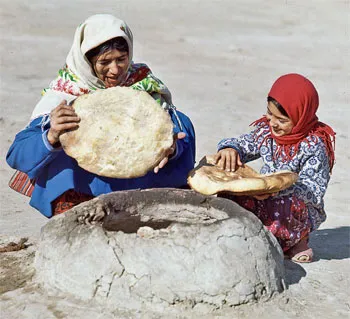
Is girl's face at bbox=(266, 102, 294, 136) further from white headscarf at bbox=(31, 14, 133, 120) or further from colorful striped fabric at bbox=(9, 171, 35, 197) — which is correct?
colorful striped fabric at bbox=(9, 171, 35, 197)

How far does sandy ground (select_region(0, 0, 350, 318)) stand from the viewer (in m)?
3.82

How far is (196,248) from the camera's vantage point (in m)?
3.48

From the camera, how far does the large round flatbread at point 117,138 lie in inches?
150

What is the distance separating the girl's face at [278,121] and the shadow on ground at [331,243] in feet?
2.38

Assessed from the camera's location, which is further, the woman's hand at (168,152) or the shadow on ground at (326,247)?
the shadow on ground at (326,247)

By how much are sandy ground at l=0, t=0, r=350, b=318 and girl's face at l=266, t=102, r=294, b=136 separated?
27.2 inches

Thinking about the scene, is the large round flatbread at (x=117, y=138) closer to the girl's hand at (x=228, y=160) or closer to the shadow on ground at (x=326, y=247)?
the girl's hand at (x=228, y=160)

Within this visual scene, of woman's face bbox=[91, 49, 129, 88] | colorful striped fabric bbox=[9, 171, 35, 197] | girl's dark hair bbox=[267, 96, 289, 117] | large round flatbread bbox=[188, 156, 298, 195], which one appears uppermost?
woman's face bbox=[91, 49, 129, 88]

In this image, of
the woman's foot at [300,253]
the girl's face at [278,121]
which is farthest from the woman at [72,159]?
the woman's foot at [300,253]

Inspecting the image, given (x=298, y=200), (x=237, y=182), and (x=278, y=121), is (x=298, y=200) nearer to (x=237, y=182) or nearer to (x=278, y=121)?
(x=278, y=121)

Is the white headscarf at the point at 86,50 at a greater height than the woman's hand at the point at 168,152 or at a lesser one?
greater

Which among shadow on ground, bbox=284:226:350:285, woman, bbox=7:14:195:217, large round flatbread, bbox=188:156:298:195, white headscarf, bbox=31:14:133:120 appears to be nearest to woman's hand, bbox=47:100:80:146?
woman, bbox=7:14:195:217

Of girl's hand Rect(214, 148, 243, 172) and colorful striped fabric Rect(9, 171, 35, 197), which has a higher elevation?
girl's hand Rect(214, 148, 243, 172)

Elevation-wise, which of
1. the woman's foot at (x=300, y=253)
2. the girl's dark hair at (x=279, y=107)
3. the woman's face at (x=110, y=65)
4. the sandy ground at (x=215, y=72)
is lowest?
the sandy ground at (x=215, y=72)
